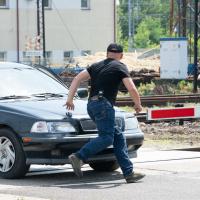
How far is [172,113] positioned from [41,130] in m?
8.07

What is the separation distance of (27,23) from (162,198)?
51.2m

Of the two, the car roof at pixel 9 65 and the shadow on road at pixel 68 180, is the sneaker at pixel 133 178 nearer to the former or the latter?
the shadow on road at pixel 68 180

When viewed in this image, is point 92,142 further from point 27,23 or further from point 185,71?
point 27,23

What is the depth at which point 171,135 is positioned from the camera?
17.2m

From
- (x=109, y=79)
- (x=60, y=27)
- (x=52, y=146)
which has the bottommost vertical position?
(x=52, y=146)

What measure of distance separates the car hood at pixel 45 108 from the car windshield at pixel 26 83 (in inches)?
15.2

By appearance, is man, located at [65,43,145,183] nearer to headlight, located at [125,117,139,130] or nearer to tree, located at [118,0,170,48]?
headlight, located at [125,117,139,130]

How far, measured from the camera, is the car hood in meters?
11.0

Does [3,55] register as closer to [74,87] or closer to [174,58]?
[174,58]

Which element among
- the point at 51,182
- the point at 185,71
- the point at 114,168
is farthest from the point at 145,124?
the point at 185,71

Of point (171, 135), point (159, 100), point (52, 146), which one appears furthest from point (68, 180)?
point (159, 100)

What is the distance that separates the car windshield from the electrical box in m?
27.1

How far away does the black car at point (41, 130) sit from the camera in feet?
35.5

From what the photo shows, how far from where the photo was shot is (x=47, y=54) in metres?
62.2
